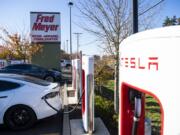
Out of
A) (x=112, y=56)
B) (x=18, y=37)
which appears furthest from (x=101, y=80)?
(x=18, y=37)

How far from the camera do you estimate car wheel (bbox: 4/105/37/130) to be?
8039 millimetres

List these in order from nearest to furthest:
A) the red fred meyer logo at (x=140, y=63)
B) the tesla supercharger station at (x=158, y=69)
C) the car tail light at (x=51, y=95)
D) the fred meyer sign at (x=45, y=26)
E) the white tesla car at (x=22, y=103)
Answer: the tesla supercharger station at (x=158, y=69)
the red fred meyer logo at (x=140, y=63)
the white tesla car at (x=22, y=103)
the car tail light at (x=51, y=95)
the fred meyer sign at (x=45, y=26)

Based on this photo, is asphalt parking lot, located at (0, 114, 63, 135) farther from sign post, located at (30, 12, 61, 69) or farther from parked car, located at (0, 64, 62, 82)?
sign post, located at (30, 12, 61, 69)

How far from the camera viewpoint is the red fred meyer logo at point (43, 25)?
3050 centimetres

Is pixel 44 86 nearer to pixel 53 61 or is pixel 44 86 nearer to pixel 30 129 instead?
pixel 30 129

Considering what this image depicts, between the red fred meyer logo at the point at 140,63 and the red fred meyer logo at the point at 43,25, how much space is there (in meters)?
28.8

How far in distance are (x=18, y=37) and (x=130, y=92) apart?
3298cm

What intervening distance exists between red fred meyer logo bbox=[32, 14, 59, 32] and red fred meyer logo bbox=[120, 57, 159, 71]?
28822mm

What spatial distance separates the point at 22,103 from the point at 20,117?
37cm

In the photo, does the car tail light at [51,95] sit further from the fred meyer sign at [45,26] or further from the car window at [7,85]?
the fred meyer sign at [45,26]

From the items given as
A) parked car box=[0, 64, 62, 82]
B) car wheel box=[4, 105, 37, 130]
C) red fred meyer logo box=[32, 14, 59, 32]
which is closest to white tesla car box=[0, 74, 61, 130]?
car wheel box=[4, 105, 37, 130]

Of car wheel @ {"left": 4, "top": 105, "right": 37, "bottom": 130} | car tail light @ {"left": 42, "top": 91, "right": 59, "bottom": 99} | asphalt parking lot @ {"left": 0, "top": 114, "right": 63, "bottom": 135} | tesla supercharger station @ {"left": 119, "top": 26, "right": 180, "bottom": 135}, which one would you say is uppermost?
tesla supercharger station @ {"left": 119, "top": 26, "right": 180, "bottom": 135}

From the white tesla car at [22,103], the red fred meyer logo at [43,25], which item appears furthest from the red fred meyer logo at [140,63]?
the red fred meyer logo at [43,25]

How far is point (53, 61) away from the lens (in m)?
32.2
